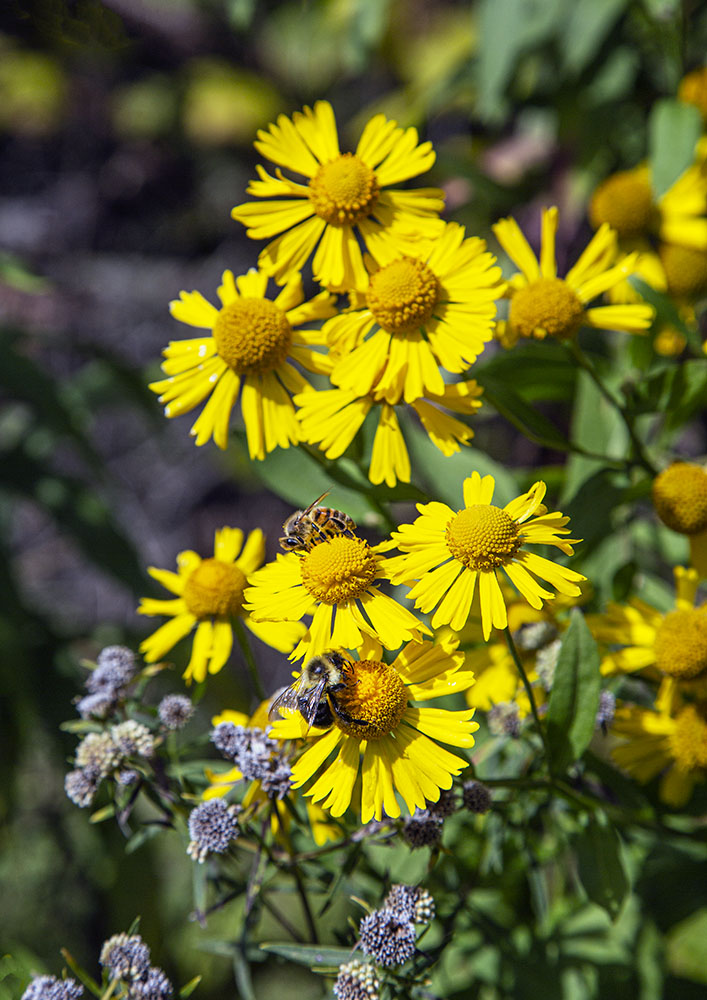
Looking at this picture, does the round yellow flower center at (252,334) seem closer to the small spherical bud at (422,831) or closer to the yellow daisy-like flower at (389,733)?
the yellow daisy-like flower at (389,733)

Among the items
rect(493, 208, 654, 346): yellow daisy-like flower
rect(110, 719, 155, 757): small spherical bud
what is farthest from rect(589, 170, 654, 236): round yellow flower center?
rect(110, 719, 155, 757): small spherical bud

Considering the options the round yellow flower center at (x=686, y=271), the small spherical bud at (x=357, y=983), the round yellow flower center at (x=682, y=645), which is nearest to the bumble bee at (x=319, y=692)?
the small spherical bud at (x=357, y=983)

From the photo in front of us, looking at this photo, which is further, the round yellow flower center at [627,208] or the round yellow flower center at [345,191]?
the round yellow flower center at [627,208]

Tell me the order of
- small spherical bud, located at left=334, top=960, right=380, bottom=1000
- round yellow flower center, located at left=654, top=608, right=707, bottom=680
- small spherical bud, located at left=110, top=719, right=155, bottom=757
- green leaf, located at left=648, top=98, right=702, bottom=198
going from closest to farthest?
1. small spherical bud, located at left=334, top=960, right=380, bottom=1000
2. small spherical bud, located at left=110, top=719, right=155, bottom=757
3. round yellow flower center, located at left=654, top=608, right=707, bottom=680
4. green leaf, located at left=648, top=98, right=702, bottom=198

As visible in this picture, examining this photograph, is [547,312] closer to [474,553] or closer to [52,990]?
[474,553]

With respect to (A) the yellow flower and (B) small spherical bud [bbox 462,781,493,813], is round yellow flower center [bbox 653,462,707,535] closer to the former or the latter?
(B) small spherical bud [bbox 462,781,493,813]

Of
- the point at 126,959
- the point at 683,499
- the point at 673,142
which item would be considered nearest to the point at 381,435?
the point at 683,499
